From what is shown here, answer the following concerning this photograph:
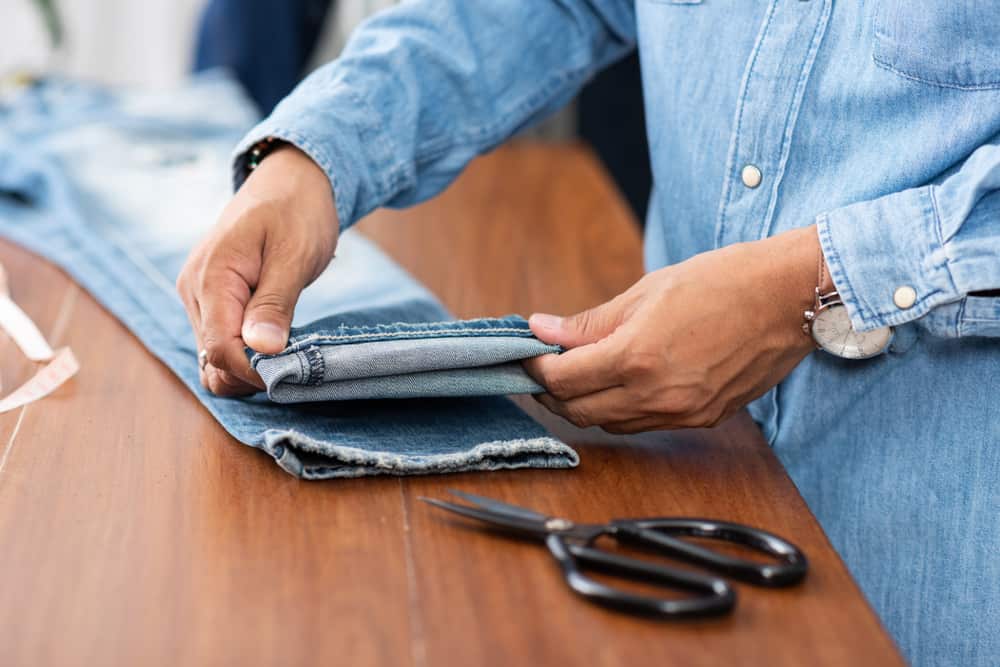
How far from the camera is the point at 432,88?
0.89m

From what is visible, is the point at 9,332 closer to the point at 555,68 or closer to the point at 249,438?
the point at 249,438

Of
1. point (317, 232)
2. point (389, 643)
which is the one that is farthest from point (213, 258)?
point (389, 643)

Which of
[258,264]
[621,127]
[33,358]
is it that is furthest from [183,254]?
[621,127]

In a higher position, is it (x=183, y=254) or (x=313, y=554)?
(x=313, y=554)

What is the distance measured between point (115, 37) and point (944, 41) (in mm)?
2287

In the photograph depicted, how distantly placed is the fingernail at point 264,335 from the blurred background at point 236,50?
1.22 meters

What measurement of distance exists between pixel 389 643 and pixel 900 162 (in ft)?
1.54

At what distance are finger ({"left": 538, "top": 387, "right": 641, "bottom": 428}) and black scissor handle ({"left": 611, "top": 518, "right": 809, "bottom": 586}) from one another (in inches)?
4.8

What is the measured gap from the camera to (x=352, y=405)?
0.72 meters

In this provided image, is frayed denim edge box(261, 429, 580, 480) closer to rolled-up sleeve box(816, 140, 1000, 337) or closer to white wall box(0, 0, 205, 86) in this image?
rolled-up sleeve box(816, 140, 1000, 337)

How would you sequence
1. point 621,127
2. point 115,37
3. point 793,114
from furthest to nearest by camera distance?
point 115,37 → point 621,127 → point 793,114

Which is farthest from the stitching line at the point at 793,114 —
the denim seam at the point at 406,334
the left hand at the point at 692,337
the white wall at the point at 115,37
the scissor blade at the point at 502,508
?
the white wall at the point at 115,37

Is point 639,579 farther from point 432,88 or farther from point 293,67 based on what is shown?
point 293,67

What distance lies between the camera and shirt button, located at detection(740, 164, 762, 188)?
2.59ft
